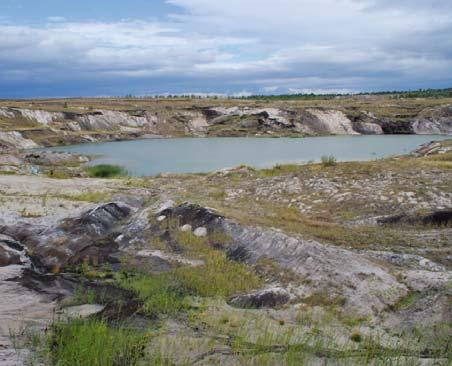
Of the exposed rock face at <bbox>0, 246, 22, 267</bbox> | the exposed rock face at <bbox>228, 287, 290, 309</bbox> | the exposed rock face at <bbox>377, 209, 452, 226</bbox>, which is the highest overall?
the exposed rock face at <bbox>377, 209, 452, 226</bbox>

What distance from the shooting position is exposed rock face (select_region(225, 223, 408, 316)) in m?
12.2

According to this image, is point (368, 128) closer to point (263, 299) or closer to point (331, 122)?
point (331, 122)

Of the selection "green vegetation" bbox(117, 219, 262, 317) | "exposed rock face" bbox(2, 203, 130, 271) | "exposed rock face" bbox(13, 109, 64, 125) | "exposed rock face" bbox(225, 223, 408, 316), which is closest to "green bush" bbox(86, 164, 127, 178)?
"exposed rock face" bbox(2, 203, 130, 271)

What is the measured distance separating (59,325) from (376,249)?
1011cm

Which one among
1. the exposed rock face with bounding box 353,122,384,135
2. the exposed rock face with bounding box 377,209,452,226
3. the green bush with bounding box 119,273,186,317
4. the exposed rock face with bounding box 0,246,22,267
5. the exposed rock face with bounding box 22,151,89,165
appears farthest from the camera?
the exposed rock face with bounding box 353,122,384,135

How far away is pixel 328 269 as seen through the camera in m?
13.6

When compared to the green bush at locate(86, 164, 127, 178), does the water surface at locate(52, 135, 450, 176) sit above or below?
below

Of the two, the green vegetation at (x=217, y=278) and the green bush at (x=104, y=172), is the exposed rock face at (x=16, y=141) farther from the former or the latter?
the green vegetation at (x=217, y=278)

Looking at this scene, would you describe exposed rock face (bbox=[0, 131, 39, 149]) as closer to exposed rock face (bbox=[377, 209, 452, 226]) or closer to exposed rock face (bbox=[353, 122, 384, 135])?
exposed rock face (bbox=[377, 209, 452, 226])

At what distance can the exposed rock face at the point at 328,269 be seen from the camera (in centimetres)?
1224

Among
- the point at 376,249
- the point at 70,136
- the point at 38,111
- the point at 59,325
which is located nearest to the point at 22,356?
the point at 59,325

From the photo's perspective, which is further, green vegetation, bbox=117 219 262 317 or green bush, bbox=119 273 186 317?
green vegetation, bbox=117 219 262 317

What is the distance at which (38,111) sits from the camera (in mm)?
90438

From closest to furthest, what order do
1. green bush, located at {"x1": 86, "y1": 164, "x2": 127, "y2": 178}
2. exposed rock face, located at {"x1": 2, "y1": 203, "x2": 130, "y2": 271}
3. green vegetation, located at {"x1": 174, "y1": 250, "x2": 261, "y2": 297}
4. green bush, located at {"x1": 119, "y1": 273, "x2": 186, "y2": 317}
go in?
green bush, located at {"x1": 119, "y1": 273, "x2": 186, "y2": 317} < green vegetation, located at {"x1": 174, "y1": 250, "x2": 261, "y2": 297} < exposed rock face, located at {"x1": 2, "y1": 203, "x2": 130, "y2": 271} < green bush, located at {"x1": 86, "y1": 164, "x2": 127, "y2": 178}
